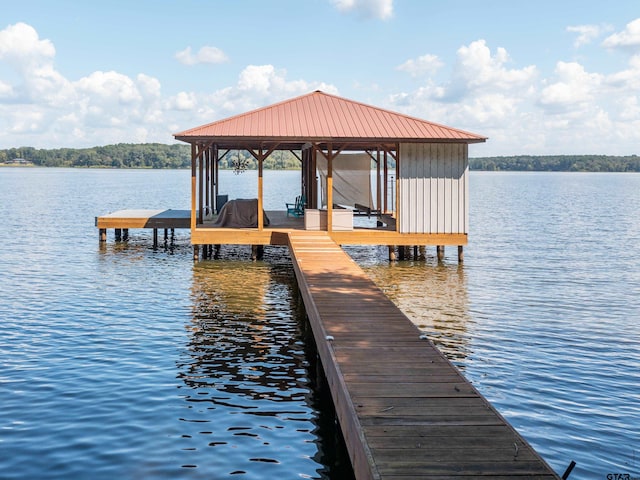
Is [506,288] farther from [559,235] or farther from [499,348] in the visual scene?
[559,235]

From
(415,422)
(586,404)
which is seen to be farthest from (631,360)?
(415,422)

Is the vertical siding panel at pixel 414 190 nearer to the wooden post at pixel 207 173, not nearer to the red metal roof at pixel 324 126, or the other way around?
the red metal roof at pixel 324 126

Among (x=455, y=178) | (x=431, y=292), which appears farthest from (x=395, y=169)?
(x=431, y=292)

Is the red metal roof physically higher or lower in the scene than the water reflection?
higher

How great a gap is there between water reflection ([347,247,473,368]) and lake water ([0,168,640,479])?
8 cm

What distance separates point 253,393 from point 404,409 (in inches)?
149

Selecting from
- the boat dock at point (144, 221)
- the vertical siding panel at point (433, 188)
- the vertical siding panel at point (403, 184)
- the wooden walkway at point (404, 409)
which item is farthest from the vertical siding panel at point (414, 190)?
the wooden walkway at point (404, 409)

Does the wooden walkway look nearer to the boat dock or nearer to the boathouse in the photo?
the boathouse

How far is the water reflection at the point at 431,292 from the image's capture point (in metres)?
14.3

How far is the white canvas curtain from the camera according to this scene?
28.3m

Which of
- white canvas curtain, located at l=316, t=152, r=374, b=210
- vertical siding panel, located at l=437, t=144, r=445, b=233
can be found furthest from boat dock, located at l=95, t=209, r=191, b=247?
vertical siding panel, located at l=437, t=144, r=445, b=233

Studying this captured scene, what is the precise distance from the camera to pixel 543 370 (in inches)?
477

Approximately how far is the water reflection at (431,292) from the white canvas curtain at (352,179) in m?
2.08

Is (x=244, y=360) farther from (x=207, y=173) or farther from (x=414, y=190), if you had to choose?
(x=207, y=173)
